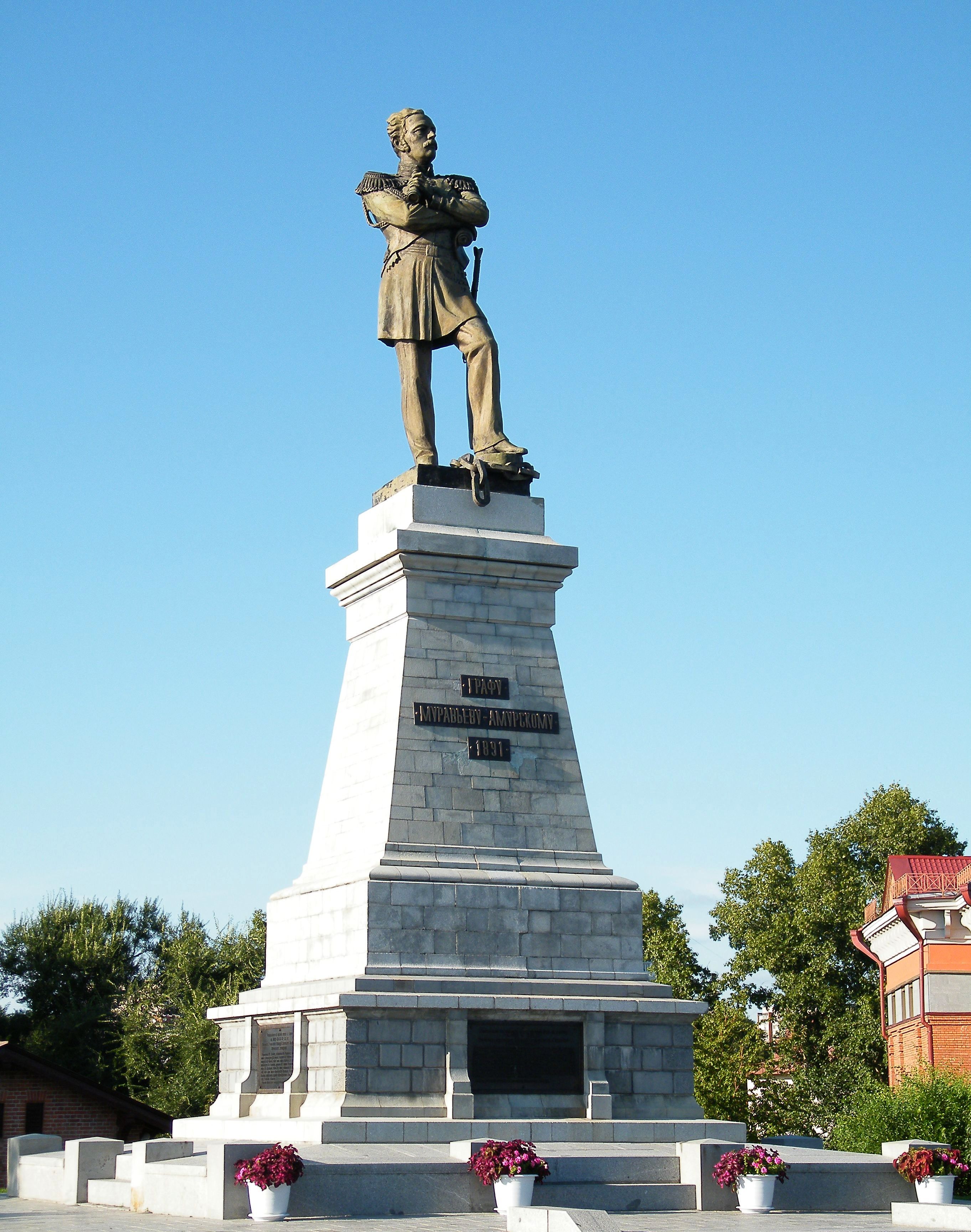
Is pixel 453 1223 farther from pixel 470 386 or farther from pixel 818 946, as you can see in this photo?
pixel 818 946

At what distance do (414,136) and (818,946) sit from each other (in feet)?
105

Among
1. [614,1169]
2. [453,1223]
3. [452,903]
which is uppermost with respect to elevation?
[452,903]

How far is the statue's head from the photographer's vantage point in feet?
88.3

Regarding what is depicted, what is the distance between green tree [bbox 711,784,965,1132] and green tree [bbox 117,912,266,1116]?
574 inches

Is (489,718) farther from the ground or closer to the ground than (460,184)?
closer to the ground

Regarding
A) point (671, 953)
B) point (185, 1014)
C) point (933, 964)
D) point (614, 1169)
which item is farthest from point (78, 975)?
point (614, 1169)

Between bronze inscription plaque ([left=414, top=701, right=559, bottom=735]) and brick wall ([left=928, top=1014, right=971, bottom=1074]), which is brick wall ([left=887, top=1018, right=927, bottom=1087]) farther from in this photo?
bronze inscription plaque ([left=414, top=701, right=559, bottom=735])

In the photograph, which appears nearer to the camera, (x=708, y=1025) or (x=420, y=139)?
(x=420, y=139)

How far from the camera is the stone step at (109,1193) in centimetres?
2112

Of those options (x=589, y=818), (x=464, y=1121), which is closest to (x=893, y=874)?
(x=589, y=818)

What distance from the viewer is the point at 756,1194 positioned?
64.8 ft

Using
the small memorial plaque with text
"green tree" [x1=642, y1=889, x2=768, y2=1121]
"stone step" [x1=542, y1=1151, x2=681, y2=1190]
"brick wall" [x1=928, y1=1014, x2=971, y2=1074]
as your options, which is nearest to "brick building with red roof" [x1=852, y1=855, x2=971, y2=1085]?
"brick wall" [x1=928, y1=1014, x2=971, y2=1074]

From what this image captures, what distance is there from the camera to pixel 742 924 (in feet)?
175

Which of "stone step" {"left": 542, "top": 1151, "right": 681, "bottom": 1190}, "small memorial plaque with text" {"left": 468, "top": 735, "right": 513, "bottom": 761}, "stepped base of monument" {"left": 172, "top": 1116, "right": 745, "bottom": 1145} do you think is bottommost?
"stone step" {"left": 542, "top": 1151, "right": 681, "bottom": 1190}
